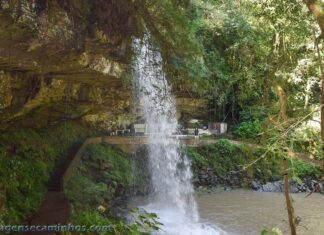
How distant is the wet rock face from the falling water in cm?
50

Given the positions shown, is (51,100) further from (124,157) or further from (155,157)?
(155,157)

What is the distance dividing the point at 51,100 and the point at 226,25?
19.3 ft

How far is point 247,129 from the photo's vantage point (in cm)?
1533

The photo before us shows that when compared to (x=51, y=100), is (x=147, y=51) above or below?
above

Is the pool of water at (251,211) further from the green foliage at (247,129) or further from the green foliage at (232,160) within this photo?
the green foliage at (247,129)

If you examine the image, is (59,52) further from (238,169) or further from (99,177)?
(238,169)

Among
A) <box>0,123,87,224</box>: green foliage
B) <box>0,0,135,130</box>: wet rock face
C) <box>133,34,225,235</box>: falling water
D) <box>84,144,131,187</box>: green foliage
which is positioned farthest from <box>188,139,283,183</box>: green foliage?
<box>0,0,135,130</box>: wet rock face

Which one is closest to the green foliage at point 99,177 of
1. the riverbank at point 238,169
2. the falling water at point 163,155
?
the falling water at point 163,155

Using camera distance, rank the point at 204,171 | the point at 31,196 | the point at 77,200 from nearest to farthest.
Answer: the point at 31,196 → the point at 77,200 → the point at 204,171

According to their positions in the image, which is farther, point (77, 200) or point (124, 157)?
point (124, 157)

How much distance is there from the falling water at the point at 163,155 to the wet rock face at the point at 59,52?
497mm

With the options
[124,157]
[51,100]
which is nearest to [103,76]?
[51,100]

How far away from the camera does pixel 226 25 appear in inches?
394

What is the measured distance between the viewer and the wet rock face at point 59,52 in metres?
3.87
